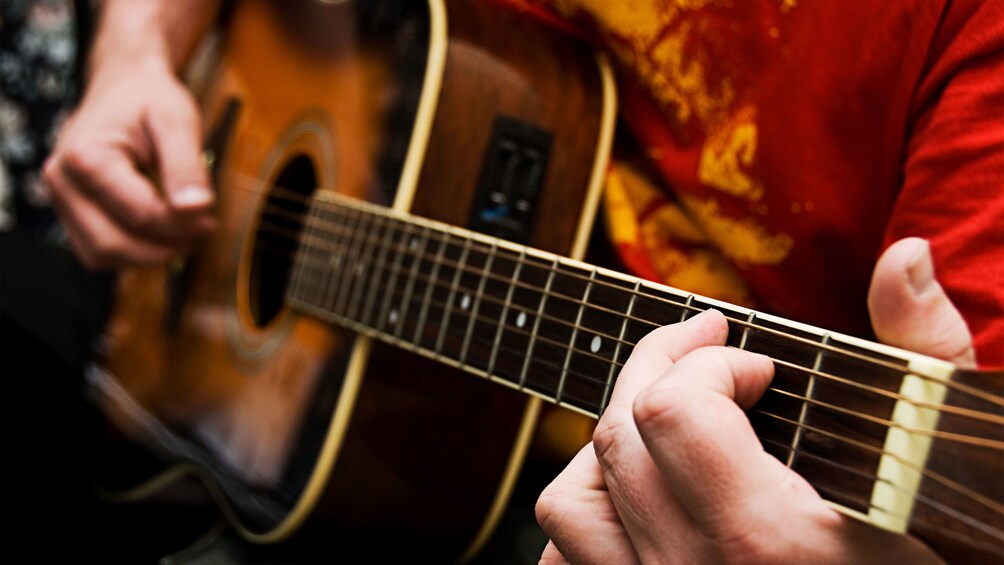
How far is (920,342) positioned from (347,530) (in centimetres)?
54

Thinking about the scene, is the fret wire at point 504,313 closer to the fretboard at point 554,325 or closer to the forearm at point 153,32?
the fretboard at point 554,325

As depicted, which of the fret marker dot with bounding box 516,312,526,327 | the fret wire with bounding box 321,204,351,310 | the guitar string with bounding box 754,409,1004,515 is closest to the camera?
the guitar string with bounding box 754,409,1004,515

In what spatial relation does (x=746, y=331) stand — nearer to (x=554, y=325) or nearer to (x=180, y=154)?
(x=554, y=325)

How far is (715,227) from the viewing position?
64 cm

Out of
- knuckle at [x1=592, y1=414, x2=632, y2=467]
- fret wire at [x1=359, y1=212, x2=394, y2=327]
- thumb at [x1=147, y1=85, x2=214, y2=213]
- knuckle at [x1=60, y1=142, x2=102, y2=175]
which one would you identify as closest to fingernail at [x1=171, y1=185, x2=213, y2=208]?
thumb at [x1=147, y1=85, x2=214, y2=213]

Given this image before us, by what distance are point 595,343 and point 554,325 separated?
1.5 inches

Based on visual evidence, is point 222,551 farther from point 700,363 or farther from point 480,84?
point 700,363

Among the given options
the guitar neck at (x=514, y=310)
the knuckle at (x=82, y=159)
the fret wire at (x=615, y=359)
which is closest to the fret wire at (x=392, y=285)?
the guitar neck at (x=514, y=310)

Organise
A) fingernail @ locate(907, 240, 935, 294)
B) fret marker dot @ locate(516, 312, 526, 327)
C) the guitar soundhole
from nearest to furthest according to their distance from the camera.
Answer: fingernail @ locate(907, 240, 935, 294), fret marker dot @ locate(516, 312, 526, 327), the guitar soundhole

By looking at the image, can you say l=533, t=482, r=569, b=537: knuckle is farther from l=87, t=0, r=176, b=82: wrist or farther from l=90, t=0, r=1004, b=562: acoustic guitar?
l=87, t=0, r=176, b=82: wrist

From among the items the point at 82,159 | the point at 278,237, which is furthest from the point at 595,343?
the point at 82,159

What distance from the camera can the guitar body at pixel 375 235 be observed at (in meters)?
0.70

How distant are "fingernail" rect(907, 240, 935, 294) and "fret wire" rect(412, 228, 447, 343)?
1.04 feet

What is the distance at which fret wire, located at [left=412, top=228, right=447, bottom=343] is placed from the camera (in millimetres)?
599
